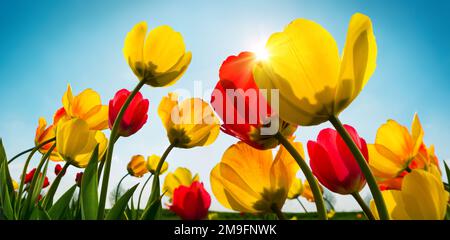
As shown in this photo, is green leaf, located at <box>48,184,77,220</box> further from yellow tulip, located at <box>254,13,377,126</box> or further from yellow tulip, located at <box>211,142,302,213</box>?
yellow tulip, located at <box>254,13,377,126</box>

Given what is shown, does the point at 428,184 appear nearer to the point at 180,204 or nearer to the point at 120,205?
the point at 120,205

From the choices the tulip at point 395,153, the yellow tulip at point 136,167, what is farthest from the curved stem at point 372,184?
the yellow tulip at point 136,167

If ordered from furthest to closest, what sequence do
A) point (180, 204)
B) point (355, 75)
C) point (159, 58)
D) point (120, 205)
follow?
point (180, 204)
point (159, 58)
point (120, 205)
point (355, 75)

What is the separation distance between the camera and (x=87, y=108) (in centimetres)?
83

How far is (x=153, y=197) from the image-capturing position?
63 cm

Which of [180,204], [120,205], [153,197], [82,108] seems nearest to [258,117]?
[120,205]

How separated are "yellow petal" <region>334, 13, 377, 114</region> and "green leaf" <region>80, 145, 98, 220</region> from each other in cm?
38

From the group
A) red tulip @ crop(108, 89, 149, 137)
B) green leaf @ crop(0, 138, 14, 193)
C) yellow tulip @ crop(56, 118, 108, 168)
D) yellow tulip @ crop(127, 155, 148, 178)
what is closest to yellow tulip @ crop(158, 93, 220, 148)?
red tulip @ crop(108, 89, 149, 137)

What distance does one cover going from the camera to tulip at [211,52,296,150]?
31cm

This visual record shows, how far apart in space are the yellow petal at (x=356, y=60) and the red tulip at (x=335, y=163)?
2.3 inches

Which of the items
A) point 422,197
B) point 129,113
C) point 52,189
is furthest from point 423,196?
point 52,189

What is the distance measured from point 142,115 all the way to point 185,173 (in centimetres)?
35

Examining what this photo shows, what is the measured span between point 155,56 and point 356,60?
408mm
